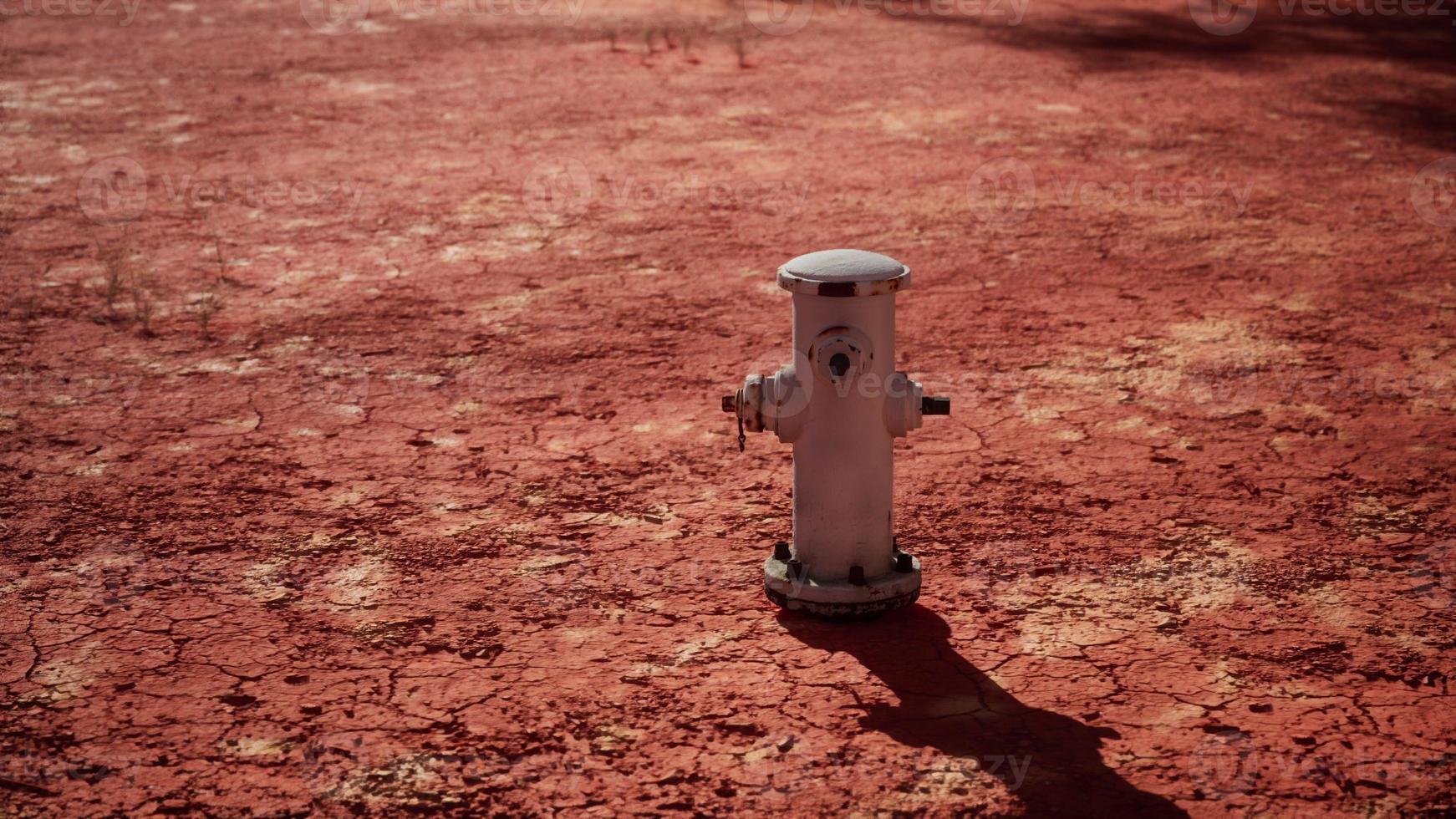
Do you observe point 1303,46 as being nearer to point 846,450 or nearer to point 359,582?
point 846,450

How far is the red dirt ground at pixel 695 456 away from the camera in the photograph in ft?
9.39

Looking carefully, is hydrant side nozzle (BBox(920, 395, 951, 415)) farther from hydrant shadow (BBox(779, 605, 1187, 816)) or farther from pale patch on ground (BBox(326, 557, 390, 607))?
pale patch on ground (BBox(326, 557, 390, 607))

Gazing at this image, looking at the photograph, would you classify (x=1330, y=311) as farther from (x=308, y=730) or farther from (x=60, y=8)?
(x=60, y=8)

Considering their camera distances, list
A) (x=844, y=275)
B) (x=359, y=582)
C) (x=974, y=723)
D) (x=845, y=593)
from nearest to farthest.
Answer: (x=974, y=723), (x=844, y=275), (x=845, y=593), (x=359, y=582)

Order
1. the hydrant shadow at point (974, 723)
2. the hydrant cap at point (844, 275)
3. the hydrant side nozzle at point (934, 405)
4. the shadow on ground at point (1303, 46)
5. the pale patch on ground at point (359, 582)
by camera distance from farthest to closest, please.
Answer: the shadow on ground at point (1303, 46) < the pale patch on ground at point (359, 582) < the hydrant side nozzle at point (934, 405) < the hydrant cap at point (844, 275) < the hydrant shadow at point (974, 723)

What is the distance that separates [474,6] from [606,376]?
897 cm

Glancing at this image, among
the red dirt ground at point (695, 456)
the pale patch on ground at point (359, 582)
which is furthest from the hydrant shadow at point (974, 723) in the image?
the pale patch on ground at point (359, 582)

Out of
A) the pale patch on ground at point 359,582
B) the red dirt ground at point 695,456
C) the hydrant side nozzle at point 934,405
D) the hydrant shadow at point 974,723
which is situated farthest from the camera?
the pale patch on ground at point 359,582

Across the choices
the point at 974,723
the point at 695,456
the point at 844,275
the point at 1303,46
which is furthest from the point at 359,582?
the point at 1303,46

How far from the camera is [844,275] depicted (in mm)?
3193

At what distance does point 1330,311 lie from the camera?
5.44 meters

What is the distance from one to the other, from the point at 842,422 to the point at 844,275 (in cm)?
36

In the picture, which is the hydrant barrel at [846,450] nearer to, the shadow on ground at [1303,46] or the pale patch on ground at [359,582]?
the pale patch on ground at [359,582]

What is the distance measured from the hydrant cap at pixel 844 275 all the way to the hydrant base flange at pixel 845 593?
71 centimetres
